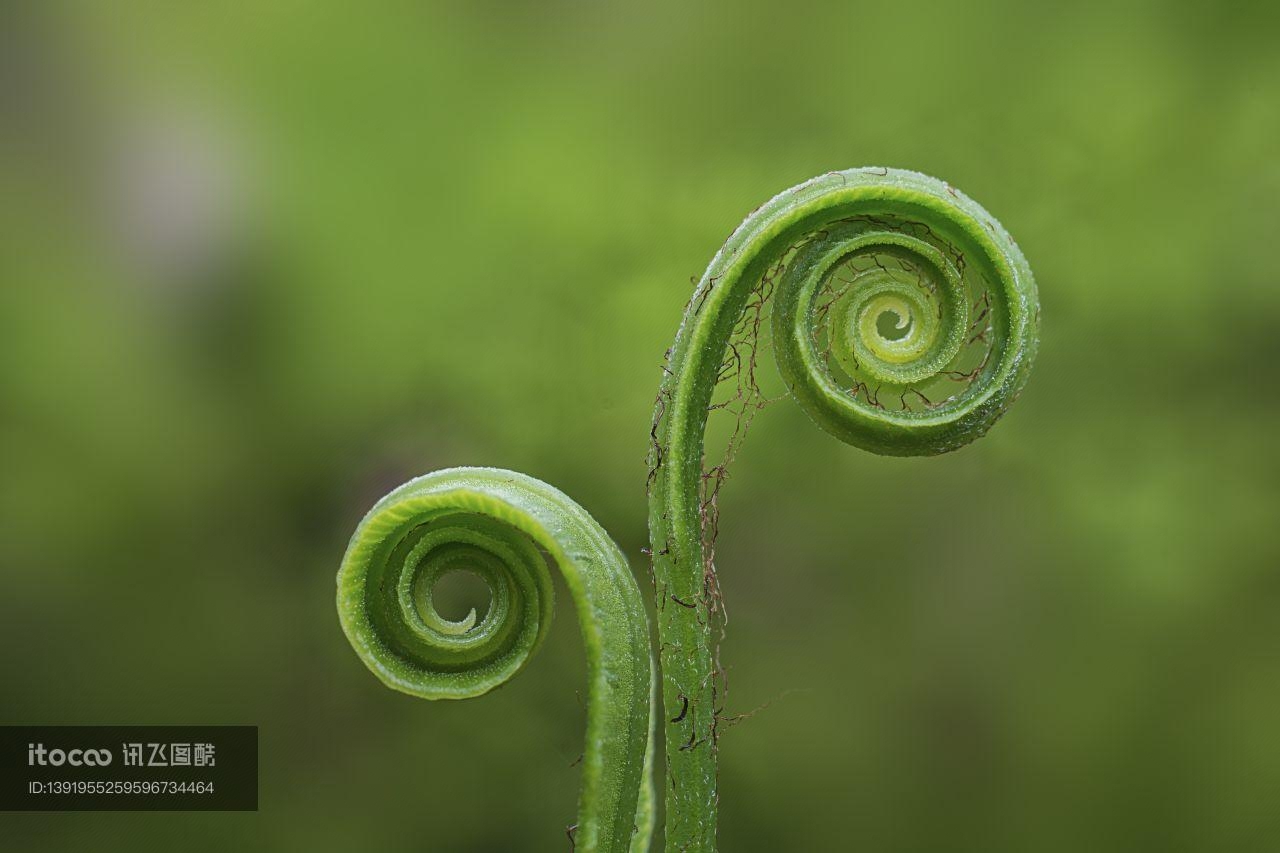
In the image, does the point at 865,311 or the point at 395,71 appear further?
the point at 395,71

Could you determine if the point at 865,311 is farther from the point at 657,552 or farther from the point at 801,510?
the point at 801,510

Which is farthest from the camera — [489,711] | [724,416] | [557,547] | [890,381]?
[489,711]

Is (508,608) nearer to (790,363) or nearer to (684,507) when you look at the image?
(684,507)

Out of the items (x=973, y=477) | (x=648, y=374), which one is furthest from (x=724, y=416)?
(x=973, y=477)

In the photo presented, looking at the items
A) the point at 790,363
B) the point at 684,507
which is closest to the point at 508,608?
the point at 684,507

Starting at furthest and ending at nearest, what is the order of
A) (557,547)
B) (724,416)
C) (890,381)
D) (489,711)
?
(489,711) < (724,416) < (890,381) < (557,547)
